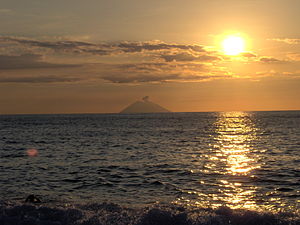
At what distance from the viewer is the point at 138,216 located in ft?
52.5

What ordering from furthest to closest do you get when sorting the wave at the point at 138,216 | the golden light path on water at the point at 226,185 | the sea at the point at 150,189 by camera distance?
the golden light path on water at the point at 226,185
the sea at the point at 150,189
the wave at the point at 138,216

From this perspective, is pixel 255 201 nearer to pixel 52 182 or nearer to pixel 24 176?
pixel 52 182

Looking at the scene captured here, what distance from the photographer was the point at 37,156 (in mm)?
42469

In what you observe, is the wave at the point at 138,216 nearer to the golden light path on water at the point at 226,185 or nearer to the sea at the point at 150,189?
the sea at the point at 150,189

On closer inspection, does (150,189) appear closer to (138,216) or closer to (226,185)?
(226,185)

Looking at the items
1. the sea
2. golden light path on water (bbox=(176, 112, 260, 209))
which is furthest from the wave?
golden light path on water (bbox=(176, 112, 260, 209))

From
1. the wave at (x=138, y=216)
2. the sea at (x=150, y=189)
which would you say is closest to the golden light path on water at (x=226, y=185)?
the sea at (x=150, y=189)

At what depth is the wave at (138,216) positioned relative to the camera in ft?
50.0

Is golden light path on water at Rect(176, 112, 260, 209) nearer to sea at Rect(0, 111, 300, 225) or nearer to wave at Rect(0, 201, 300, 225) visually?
sea at Rect(0, 111, 300, 225)

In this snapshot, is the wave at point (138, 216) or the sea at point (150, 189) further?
the sea at point (150, 189)

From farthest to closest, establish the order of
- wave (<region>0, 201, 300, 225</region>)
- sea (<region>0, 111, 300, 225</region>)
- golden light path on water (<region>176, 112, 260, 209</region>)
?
1. golden light path on water (<region>176, 112, 260, 209</region>)
2. sea (<region>0, 111, 300, 225</region>)
3. wave (<region>0, 201, 300, 225</region>)

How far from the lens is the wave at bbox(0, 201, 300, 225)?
15.2 meters

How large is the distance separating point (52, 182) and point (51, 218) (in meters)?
10.9

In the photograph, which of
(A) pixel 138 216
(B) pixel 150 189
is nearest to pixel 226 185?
(B) pixel 150 189
